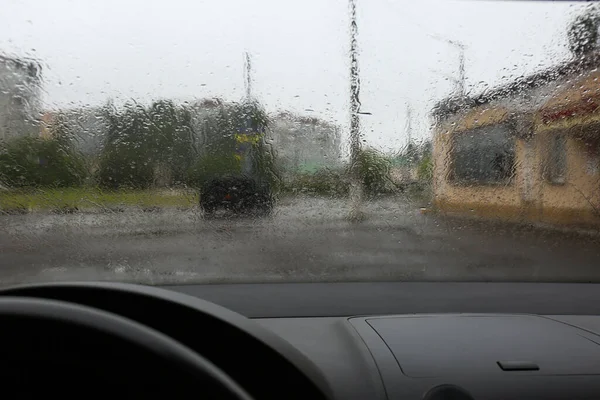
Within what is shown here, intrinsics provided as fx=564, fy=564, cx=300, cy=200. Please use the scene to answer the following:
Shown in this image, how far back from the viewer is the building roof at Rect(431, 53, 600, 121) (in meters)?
4.98

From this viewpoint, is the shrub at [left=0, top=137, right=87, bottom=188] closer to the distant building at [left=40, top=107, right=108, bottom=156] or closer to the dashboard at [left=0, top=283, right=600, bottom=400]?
the distant building at [left=40, top=107, right=108, bottom=156]

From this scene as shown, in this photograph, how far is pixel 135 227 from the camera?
463 centimetres

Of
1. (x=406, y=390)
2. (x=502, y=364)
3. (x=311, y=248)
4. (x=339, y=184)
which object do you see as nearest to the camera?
(x=406, y=390)

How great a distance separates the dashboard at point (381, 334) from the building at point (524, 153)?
1141 mm

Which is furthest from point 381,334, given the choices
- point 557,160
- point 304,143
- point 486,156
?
point 557,160

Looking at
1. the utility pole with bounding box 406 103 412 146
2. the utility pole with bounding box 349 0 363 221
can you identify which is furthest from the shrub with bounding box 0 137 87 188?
the utility pole with bounding box 406 103 412 146

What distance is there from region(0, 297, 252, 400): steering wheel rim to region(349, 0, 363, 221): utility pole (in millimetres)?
3828

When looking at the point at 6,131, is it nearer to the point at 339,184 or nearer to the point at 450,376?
the point at 339,184

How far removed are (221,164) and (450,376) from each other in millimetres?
2883

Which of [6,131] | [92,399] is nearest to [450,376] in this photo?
[92,399]

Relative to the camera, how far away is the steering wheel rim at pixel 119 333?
128cm

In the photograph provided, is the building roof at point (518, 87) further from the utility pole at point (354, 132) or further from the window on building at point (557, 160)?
the utility pole at point (354, 132)

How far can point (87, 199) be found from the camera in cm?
460

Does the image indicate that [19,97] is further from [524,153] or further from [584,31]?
[584,31]
